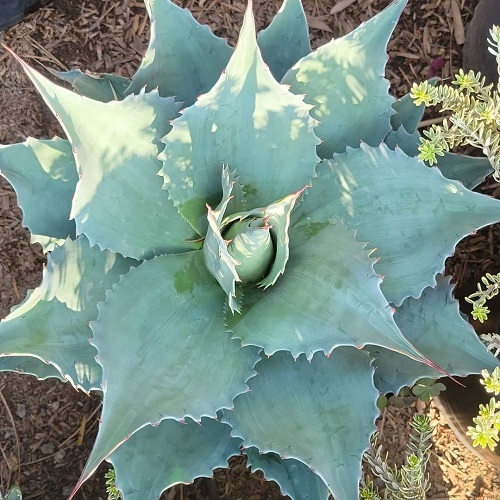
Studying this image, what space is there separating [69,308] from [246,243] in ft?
1.21

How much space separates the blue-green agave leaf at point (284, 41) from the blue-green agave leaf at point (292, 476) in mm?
772

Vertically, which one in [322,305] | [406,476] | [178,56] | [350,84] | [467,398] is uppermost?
[178,56]

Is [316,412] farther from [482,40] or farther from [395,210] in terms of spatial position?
[482,40]

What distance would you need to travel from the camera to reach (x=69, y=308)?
3.51 feet

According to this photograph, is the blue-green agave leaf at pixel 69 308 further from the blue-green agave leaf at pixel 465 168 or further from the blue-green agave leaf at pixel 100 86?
the blue-green agave leaf at pixel 465 168

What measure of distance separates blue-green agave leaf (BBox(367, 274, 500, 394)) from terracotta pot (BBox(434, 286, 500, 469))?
48 cm

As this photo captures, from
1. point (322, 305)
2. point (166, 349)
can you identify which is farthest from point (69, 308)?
point (322, 305)

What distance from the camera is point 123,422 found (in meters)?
0.86

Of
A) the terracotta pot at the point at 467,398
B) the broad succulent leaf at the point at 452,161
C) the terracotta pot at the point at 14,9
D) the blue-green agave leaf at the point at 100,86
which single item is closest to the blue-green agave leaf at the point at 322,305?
the broad succulent leaf at the point at 452,161

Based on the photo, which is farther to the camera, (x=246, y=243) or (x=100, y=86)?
(x=100, y=86)

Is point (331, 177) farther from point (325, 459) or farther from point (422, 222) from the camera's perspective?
point (325, 459)

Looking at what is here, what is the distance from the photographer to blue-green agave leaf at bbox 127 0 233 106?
3.67ft

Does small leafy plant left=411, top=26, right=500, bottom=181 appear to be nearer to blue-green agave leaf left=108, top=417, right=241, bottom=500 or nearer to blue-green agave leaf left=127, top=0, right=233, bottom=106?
blue-green agave leaf left=127, top=0, right=233, bottom=106

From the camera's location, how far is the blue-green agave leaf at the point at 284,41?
1187 millimetres
